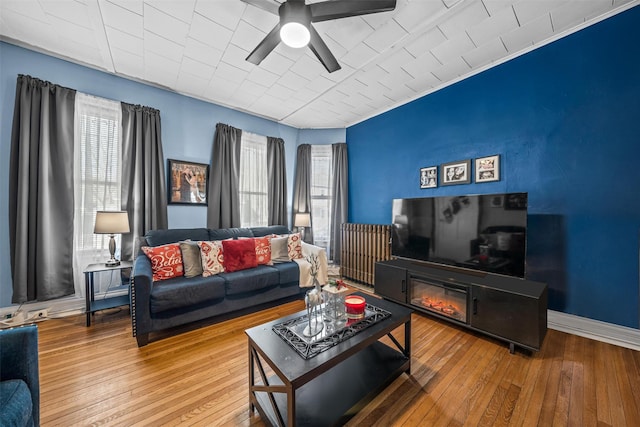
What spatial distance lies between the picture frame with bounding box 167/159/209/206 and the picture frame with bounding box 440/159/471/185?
3392 mm

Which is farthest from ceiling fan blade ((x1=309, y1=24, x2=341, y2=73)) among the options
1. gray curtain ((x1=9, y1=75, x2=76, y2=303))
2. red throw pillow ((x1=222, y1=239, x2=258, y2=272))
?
gray curtain ((x1=9, y1=75, x2=76, y2=303))

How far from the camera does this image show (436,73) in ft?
9.45

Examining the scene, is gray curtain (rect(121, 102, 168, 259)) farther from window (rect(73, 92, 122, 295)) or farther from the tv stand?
the tv stand

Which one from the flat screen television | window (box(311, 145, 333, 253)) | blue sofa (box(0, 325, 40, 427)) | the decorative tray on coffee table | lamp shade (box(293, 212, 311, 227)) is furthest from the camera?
window (box(311, 145, 333, 253))

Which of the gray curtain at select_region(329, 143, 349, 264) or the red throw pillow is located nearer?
the red throw pillow

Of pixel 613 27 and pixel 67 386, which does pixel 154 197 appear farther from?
pixel 613 27

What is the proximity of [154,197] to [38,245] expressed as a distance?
112cm

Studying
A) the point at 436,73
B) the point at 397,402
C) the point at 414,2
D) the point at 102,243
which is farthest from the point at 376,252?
the point at 102,243

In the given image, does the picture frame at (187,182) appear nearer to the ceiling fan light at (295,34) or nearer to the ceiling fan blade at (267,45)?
the ceiling fan blade at (267,45)

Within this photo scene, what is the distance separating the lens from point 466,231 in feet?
8.32

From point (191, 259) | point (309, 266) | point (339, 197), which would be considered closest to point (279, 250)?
point (309, 266)

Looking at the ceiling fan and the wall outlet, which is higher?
the ceiling fan

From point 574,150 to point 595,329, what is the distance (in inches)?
66.0

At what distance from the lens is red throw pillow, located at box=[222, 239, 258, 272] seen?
272 cm
